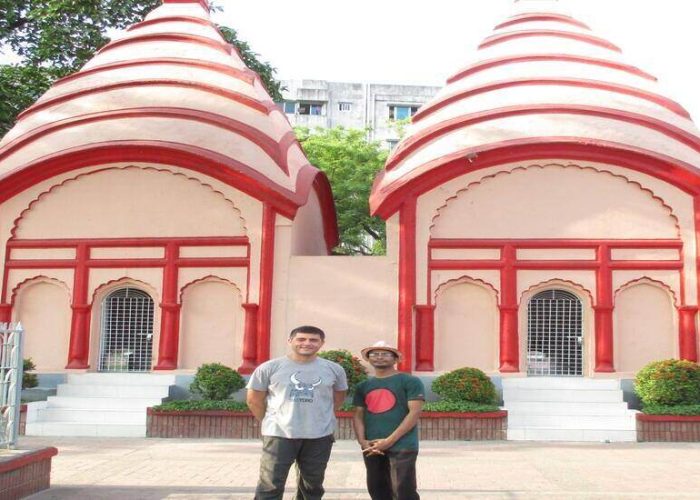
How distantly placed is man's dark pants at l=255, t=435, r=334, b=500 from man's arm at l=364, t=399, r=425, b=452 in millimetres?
344

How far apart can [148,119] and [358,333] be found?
5.26 metres

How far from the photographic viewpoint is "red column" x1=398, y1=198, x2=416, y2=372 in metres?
13.1

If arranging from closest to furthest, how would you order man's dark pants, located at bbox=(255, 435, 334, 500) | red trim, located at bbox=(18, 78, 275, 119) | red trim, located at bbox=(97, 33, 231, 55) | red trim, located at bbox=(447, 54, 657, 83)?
man's dark pants, located at bbox=(255, 435, 334, 500), red trim, located at bbox=(18, 78, 275, 119), red trim, located at bbox=(447, 54, 657, 83), red trim, located at bbox=(97, 33, 231, 55)

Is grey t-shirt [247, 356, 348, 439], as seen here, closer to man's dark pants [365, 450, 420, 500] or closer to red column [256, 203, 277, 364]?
man's dark pants [365, 450, 420, 500]

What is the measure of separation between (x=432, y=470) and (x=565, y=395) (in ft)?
16.1

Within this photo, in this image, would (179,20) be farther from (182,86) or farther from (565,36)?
(565,36)

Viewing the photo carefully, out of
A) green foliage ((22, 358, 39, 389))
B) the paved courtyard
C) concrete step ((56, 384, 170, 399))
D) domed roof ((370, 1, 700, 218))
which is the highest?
domed roof ((370, 1, 700, 218))

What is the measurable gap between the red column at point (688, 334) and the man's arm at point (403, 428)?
363 inches

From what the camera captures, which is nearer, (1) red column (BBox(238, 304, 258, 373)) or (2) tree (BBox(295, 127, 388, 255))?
(1) red column (BBox(238, 304, 258, 373))

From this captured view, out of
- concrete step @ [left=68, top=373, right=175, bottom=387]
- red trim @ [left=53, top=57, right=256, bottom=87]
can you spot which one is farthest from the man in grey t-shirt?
red trim @ [left=53, top=57, right=256, bottom=87]

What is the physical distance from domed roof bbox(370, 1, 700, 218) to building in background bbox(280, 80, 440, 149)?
84.7ft

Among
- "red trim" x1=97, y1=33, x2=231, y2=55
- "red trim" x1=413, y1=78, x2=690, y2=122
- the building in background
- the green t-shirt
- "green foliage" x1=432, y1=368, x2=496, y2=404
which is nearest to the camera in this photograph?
the green t-shirt

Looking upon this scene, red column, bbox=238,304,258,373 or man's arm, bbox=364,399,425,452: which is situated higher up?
red column, bbox=238,304,258,373

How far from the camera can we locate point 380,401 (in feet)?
17.3
